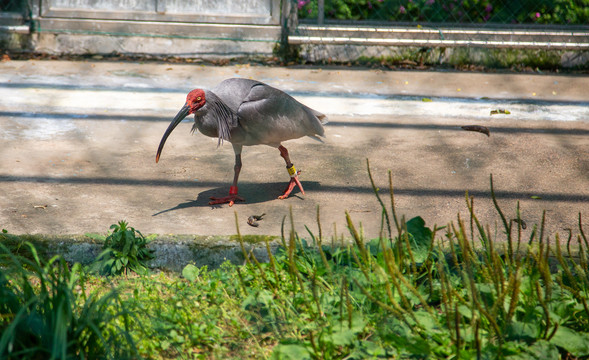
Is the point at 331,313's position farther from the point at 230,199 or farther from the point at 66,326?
the point at 230,199

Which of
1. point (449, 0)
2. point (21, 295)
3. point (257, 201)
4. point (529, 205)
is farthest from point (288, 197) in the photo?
point (449, 0)

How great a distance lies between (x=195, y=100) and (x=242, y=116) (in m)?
0.30

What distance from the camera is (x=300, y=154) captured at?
5.21m

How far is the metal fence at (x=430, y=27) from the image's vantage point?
8281 mm

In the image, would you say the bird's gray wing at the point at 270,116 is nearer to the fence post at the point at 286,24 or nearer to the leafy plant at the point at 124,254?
the leafy plant at the point at 124,254

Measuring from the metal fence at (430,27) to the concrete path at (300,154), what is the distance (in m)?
0.66

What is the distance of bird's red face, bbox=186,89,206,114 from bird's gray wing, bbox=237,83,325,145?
24 cm

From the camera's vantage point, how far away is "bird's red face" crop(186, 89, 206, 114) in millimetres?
4031

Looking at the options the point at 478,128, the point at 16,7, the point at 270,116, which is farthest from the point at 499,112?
the point at 16,7

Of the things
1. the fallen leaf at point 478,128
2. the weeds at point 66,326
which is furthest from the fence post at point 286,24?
the weeds at point 66,326

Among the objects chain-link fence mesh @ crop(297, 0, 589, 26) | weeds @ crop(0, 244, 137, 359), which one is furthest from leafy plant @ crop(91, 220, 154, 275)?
chain-link fence mesh @ crop(297, 0, 589, 26)

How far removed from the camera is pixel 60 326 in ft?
6.42

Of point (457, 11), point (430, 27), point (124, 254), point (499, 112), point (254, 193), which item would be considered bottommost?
point (254, 193)

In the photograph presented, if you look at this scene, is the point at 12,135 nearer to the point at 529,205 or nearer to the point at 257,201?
the point at 257,201
